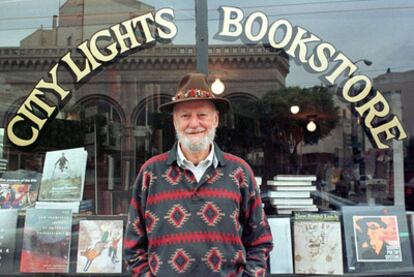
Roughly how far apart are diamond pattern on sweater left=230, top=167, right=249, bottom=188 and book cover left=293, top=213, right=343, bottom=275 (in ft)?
4.25

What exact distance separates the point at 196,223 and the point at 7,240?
2.03m

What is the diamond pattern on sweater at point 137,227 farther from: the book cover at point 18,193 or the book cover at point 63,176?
the book cover at point 18,193

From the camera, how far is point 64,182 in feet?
12.0

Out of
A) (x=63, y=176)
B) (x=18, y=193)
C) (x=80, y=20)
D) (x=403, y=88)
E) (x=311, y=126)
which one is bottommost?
(x=18, y=193)

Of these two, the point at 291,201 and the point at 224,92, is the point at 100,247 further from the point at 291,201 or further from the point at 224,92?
the point at 224,92

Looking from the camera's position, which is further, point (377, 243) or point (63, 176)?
point (63, 176)

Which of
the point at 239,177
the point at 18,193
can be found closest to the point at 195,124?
the point at 239,177

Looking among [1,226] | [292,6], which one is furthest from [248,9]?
[1,226]

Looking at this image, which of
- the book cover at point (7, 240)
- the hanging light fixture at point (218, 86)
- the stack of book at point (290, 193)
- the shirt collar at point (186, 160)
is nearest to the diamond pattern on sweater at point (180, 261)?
the shirt collar at point (186, 160)

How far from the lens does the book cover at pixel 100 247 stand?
332 centimetres

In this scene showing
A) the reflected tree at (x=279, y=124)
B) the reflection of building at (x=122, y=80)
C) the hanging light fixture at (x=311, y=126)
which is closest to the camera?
the reflection of building at (x=122, y=80)

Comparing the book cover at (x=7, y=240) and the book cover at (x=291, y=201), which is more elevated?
the book cover at (x=291, y=201)

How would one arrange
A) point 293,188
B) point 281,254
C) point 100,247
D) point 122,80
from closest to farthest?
1. point 281,254
2. point 100,247
3. point 293,188
4. point 122,80

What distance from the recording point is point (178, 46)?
3.70 meters
